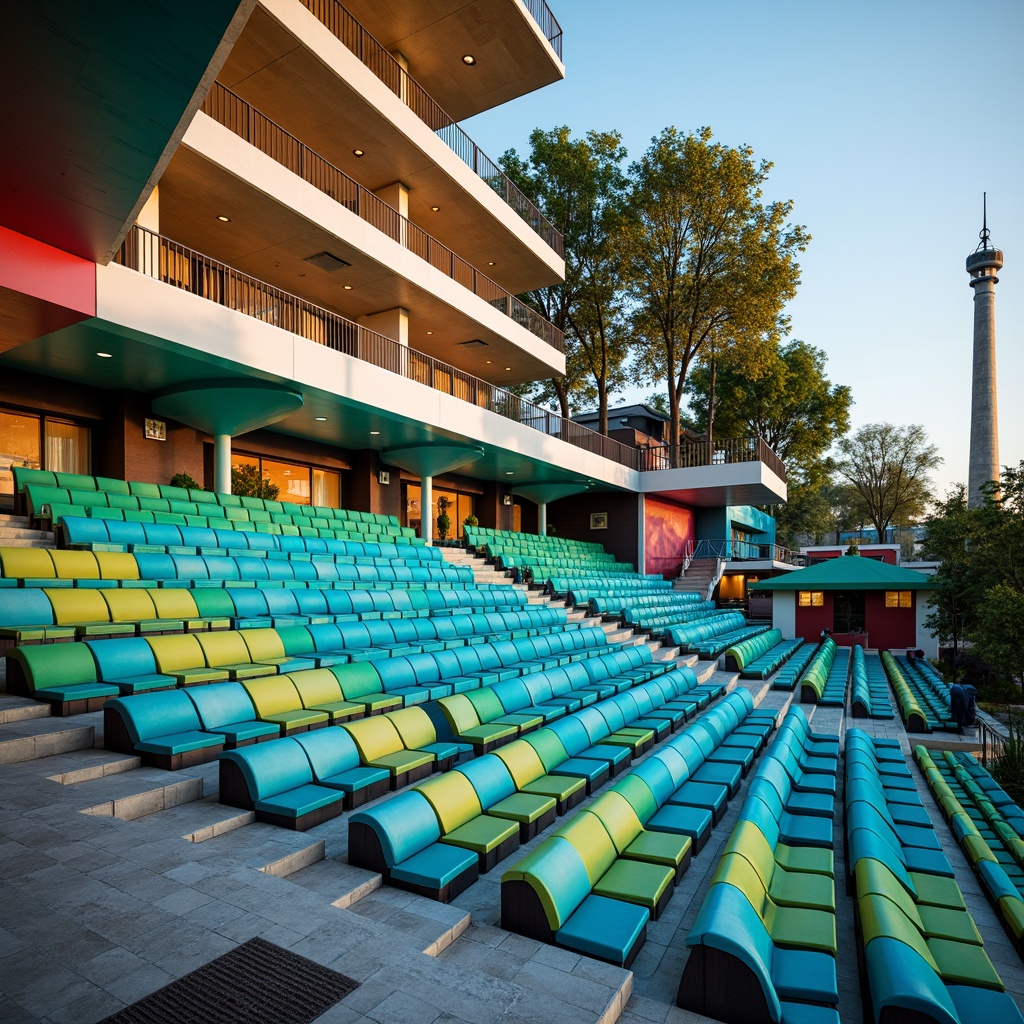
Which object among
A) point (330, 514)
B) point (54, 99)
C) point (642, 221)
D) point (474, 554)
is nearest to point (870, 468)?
point (642, 221)

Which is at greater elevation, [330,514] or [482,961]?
[330,514]

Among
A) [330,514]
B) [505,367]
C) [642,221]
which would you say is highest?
[642,221]

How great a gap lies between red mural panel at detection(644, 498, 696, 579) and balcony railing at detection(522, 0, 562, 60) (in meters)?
17.2

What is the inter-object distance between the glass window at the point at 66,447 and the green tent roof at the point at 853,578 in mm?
20617

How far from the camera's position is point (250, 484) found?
51.1 ft

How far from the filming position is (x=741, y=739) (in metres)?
7.85

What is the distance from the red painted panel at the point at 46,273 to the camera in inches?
294

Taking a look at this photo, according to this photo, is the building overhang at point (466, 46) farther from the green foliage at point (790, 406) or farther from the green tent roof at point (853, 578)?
the green foliage at point (790, 406)

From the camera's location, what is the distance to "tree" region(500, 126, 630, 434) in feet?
89.7

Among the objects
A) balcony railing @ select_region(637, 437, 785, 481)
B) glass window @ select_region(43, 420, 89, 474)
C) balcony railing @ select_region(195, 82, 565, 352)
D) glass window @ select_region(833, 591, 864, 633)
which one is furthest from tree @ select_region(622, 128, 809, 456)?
glass window @ select_region(43, 420, 89, 474)

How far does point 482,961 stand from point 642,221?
92.0 feet

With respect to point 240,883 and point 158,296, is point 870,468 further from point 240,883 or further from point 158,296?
point 240,883

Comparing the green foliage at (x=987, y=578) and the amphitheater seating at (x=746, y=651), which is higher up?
the green foliage at (x=987, y=578)

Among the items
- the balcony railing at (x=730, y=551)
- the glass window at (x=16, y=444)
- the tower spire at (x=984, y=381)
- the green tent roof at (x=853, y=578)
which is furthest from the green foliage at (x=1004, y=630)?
the tower spire at (x=984, y=381)
